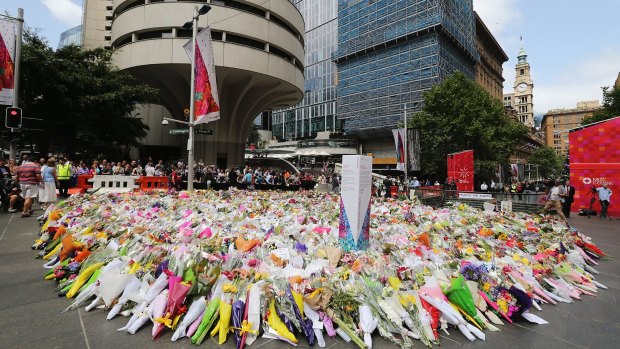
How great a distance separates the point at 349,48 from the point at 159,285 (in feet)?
202

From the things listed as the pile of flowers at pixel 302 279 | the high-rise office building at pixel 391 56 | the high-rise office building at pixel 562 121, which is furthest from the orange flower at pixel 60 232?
the high-rise office building at pixel 562 121

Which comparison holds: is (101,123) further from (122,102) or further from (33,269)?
(33,269)

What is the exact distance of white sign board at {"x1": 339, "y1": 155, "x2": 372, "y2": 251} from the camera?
206 inches

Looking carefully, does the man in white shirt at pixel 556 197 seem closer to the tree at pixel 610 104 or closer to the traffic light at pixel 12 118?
the traffic light at pixel 12 118

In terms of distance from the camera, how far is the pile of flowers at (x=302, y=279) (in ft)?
10.8

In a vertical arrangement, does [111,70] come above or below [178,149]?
above

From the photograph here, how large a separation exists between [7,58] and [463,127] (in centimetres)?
3430

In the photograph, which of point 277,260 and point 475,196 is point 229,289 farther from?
point 475,196

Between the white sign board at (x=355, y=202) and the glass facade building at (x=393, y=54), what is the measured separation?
150ft

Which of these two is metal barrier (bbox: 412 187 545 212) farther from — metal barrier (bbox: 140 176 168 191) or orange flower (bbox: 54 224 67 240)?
metal barrier (bbox: 140 176 168 191)

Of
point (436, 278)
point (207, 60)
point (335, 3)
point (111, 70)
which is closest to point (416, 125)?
point (207, 60)

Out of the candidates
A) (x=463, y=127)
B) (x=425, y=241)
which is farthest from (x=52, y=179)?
(x=463, y=127)

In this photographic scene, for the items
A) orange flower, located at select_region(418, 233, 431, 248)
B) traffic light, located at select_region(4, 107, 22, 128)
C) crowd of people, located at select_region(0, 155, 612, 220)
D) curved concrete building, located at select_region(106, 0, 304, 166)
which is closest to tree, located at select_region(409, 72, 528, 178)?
crowd of people, located at select_region(0, 155, 612, 220)

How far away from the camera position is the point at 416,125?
35.7 m
